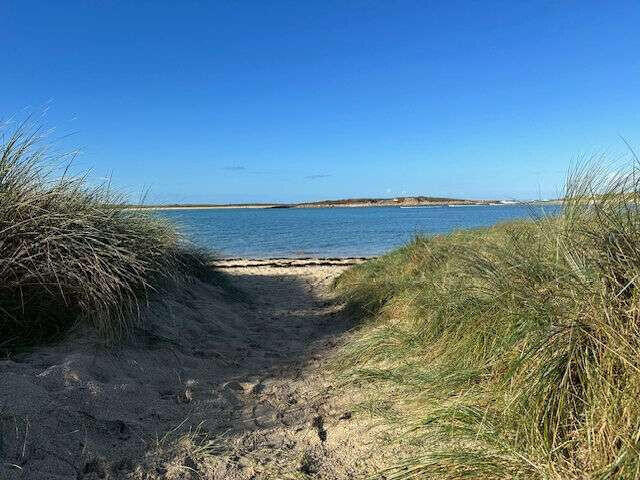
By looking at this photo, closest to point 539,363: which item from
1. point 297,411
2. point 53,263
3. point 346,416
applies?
point 346,416

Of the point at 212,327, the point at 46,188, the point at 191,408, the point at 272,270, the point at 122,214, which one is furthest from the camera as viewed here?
the point at 272,270

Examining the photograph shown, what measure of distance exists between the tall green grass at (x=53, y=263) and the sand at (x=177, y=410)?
0.98ft

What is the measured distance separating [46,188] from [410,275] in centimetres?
483

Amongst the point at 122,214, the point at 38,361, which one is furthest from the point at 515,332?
the point at 122,214

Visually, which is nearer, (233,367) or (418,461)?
(418,461)

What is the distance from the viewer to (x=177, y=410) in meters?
3.94

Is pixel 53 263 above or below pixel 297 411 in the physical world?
above

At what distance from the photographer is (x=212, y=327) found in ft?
22.0

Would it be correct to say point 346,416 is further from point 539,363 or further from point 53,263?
point 53,263

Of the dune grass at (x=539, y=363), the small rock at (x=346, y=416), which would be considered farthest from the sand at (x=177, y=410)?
the dune grass at (x=539, y=363)

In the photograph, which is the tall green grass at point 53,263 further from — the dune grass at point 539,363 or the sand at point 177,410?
the dune grass at point 539,363

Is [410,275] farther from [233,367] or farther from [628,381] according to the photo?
[628,381]

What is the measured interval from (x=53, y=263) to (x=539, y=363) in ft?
13.2

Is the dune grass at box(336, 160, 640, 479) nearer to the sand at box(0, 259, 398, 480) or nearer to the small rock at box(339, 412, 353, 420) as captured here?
the small rock at box(339, 412, 353, 420)
